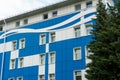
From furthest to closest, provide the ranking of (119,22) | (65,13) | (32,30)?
1. (32,30)
2. (65,13)
3. (119,22)

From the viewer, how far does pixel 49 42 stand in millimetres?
33625

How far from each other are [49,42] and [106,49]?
13803mm

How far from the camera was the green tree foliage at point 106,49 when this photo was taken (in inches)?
791

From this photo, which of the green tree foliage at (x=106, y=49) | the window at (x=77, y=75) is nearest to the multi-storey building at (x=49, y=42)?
the window at (x=77, y=75)

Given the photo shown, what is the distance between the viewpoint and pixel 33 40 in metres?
35.2

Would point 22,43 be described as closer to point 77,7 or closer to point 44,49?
point 44,49

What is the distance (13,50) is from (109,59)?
63.2ft

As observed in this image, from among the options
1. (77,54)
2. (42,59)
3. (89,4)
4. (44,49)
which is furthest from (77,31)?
(42,59)

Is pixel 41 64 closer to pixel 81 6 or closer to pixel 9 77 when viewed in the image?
pixel 9 77

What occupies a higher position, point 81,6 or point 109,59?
point 81,6

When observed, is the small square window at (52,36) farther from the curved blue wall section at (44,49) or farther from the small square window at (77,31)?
the small square window at (77,31)

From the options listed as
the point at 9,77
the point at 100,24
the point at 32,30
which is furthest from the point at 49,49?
the point at 100,24

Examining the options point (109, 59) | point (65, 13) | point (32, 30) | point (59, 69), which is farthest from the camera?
point (32, 30)

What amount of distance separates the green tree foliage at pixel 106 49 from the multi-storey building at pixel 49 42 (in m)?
8.61
